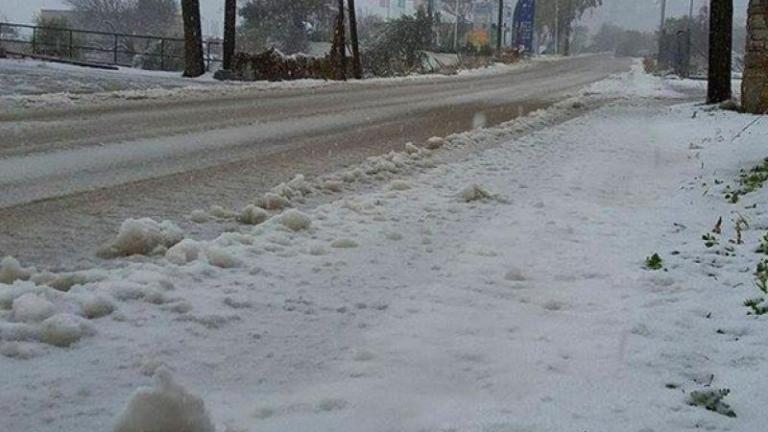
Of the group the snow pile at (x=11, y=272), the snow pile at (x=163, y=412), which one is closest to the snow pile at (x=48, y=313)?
the snow pile at (x=11, y=272)

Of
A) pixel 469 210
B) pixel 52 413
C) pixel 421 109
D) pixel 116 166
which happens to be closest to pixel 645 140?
pixel 421 109

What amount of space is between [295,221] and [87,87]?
1429 cm

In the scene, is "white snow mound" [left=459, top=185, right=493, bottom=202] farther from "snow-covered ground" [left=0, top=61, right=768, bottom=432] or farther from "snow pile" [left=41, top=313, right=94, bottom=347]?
"snow pile" [left=41, top=313, right=94, bottom=347]

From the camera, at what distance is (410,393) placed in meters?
2.67

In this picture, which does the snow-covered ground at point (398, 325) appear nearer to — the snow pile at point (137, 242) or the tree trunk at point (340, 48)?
the snow pile at point (137, 242)

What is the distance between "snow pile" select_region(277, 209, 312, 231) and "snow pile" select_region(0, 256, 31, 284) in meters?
1.70

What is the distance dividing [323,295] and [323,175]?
3780mm

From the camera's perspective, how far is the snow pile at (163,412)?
6.98ft

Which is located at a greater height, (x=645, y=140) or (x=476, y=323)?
(x=645, y=140)

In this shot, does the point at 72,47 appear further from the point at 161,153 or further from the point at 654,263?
the point at 654,263

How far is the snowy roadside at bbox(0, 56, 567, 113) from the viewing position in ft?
45.3

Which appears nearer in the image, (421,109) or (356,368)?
(356,368)

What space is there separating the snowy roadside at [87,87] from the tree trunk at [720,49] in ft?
35.0

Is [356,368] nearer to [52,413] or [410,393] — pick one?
[410,393]
